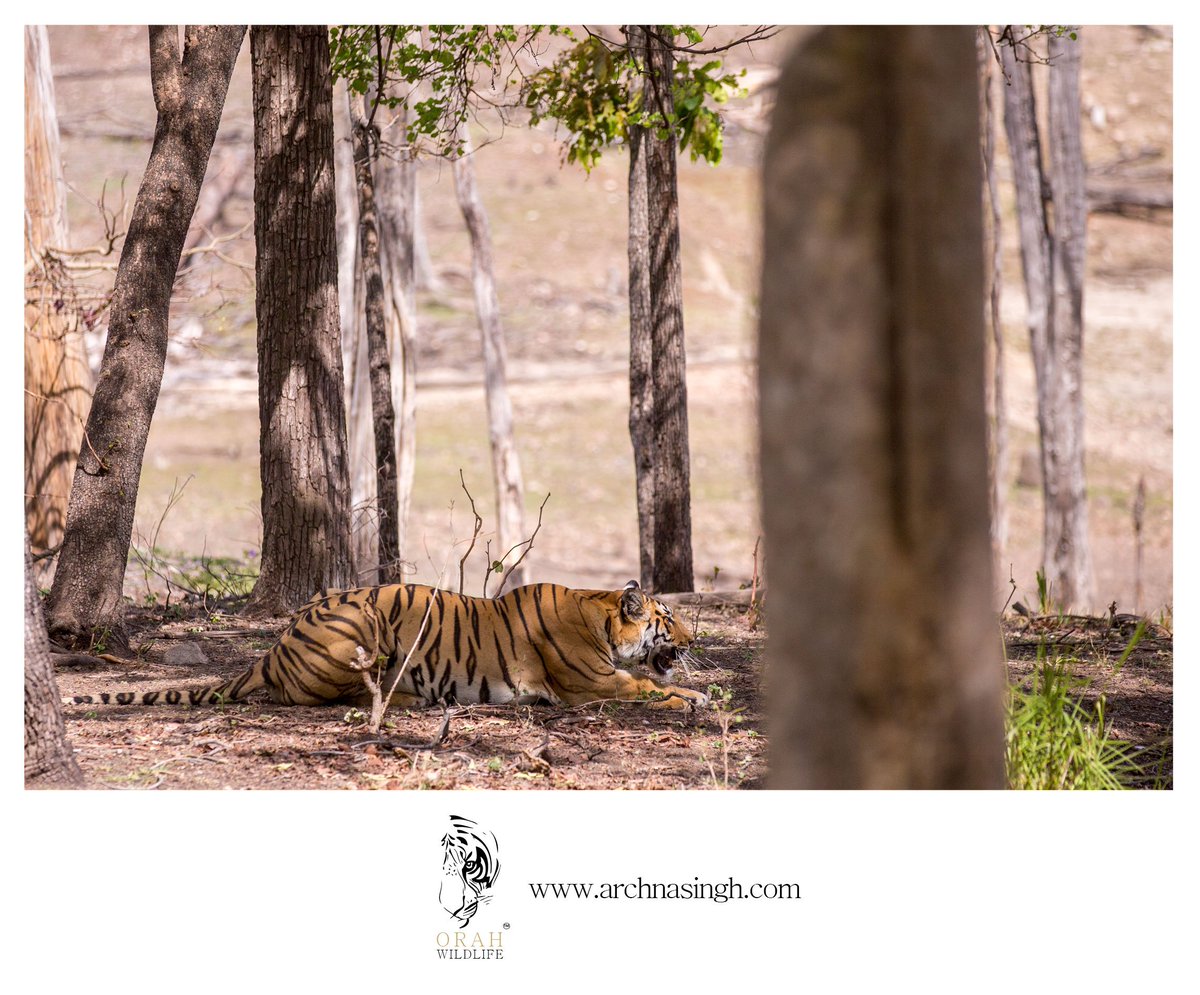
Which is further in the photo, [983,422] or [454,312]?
[454,312]

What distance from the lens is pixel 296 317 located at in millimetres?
8102

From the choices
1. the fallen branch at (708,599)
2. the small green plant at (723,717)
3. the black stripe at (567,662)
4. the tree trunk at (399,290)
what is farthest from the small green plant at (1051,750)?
the tree trunk at (399,290)

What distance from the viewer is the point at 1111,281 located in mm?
31844

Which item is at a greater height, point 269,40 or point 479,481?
point 269,40

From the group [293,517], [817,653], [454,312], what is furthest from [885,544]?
[454,312]

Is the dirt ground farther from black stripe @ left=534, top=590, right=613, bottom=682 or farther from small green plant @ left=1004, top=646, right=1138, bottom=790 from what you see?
small green plant @ left=1004, top=646, right=1138, bottom=790

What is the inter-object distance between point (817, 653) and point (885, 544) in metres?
0.21

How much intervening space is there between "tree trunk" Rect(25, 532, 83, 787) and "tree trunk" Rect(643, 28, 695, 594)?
19.4 ft

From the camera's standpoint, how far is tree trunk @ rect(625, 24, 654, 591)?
10.2 m

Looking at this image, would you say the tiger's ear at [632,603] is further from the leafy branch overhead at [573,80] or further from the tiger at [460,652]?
the leafy branch overhead at [573,80]

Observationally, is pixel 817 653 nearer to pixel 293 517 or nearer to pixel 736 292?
pixel 293 517

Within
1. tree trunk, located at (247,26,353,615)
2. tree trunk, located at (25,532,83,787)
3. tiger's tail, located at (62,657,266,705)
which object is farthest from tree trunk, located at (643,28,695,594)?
tree trunk, located at (25,532,83,787)

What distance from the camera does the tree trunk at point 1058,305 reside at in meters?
17.1
